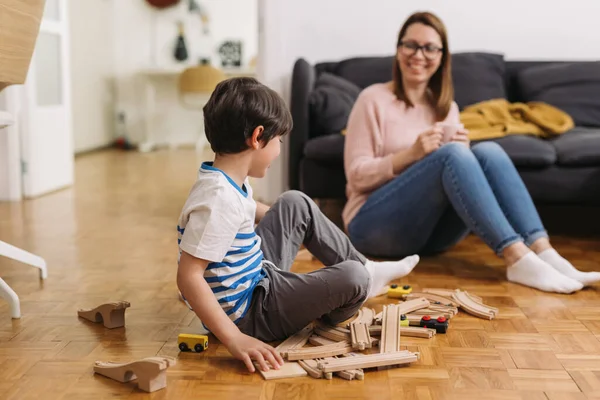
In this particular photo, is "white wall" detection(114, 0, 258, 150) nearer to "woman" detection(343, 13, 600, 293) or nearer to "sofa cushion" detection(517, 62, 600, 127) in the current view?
"sofa cushion" detection(517, 62, 600, 127)

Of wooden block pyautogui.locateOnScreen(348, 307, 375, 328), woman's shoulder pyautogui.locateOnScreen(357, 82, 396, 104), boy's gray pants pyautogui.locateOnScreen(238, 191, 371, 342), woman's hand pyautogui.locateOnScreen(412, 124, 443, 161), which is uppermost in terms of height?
woman's shoulder pyautogui.locateOnScreen(357, 82, 396, 104)

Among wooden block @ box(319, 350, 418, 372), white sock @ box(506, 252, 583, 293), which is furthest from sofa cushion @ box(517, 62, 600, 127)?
wooden block @ box(319, 350, 418, 372)

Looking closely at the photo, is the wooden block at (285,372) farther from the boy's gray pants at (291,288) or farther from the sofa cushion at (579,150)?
the sofa cushion at (579,150)

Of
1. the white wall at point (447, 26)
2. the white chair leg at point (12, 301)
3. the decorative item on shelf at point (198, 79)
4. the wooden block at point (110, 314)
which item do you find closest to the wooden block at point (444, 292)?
the wooden block at point (110, 314)

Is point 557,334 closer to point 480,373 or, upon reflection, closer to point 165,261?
point 480,373

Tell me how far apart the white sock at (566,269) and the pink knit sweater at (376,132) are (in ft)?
1.83

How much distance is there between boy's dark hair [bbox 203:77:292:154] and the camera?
1.55 m

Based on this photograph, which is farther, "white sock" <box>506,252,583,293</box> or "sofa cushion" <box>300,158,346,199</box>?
"sofa cushion" <box>300,158,346,199</box>

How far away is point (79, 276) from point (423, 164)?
112cm

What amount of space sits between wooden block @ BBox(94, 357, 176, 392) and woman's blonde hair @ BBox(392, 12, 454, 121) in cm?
147

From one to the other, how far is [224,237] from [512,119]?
2012mm

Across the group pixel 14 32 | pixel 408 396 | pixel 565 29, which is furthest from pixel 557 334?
pixel 565 29

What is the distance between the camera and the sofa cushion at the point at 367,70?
3.47 metres

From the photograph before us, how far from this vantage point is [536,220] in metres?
2.36
